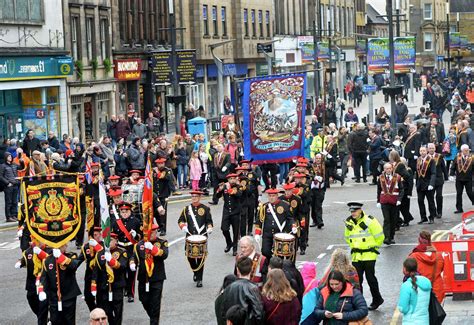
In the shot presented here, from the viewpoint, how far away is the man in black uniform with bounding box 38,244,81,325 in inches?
667

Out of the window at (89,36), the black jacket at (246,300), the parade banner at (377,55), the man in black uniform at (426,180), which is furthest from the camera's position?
the window at (89,36)

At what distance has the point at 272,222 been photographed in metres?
20.7

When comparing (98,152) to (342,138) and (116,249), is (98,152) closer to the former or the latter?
(342,138)

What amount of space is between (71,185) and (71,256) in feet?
4.06

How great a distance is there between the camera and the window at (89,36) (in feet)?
161

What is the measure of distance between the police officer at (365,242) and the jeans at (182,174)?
1809 centimetres

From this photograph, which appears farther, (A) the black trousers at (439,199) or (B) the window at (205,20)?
(B) the window at (205,20)

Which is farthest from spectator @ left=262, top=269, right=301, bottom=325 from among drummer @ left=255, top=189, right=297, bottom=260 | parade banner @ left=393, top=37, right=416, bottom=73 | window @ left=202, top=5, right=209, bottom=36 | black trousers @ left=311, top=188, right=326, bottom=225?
window @ left=202, top=5, right=209, bottom=36

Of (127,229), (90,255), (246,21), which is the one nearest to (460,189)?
(127,229)

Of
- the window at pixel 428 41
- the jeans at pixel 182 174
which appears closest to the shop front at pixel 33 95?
the jeans at pixel 182 174

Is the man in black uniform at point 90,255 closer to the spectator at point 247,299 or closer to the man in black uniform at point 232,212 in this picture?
the spectator at point 247,299

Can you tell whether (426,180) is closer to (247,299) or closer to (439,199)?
(439,199)

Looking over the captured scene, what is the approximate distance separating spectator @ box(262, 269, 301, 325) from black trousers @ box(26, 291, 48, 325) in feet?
16.9

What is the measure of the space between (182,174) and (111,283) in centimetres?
1908
